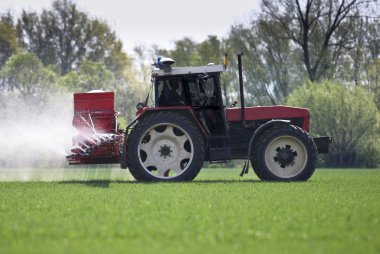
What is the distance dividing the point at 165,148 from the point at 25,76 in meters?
34.7

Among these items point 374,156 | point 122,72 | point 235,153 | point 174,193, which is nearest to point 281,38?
point 374,156

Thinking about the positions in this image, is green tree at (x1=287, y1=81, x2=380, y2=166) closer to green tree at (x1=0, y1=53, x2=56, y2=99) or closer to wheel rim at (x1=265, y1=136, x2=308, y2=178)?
green tree at (x1=0, y1=53, x2=56, y2=99)

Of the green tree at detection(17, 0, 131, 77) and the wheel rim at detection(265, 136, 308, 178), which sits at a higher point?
the green tree at detection(17, 0, 131, 77)

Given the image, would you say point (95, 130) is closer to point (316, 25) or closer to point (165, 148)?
point (165, 148)

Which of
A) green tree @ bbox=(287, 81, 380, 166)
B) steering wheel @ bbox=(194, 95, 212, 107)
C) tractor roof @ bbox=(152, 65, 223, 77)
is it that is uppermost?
tractor roof @ bbox=(152, 65, 223, 77)

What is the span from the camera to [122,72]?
62000mm

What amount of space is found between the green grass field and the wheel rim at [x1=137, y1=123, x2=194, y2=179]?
326 centimetres

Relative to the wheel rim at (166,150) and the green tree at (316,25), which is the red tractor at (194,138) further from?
the green tree at (316,25)

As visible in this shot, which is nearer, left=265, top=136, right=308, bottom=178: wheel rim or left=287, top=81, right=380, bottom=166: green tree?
left=265, top=136, right=308, bottom=178: wheel rim

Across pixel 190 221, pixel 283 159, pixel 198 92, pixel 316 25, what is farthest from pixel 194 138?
pixel 316 25

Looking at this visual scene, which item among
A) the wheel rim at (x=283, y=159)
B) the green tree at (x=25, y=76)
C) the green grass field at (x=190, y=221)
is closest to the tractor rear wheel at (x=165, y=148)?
the wheel rim at (x=283, y=159)

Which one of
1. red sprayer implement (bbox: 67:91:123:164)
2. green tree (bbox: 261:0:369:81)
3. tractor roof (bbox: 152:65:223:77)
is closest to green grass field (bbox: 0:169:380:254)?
red sprayer implement (bbox: 67:91:123:164)

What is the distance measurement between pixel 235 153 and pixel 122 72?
45.8 metres

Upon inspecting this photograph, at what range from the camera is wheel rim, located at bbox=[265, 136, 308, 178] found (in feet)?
54.1
